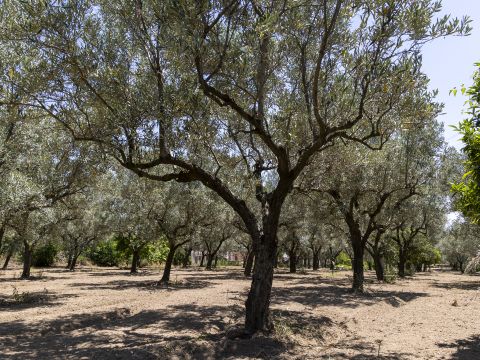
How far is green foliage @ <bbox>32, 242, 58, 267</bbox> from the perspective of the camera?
54.9 m

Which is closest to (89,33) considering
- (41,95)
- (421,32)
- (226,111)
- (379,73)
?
(41,95)

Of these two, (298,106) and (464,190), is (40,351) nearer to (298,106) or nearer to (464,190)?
(298,106)

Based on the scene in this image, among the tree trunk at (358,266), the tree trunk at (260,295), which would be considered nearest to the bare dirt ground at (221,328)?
the tree trunk at (260,295)

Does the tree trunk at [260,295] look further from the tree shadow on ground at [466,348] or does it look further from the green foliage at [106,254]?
the green foliage at [106,254]

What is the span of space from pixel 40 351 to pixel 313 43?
11093mm

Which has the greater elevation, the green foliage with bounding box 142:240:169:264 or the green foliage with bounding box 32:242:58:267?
the green foliage with bounding box 142:240:169:264

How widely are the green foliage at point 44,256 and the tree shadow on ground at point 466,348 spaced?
2121 inches

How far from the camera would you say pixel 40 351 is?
9305 mm

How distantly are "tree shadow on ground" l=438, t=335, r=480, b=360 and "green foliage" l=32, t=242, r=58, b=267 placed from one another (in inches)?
2121

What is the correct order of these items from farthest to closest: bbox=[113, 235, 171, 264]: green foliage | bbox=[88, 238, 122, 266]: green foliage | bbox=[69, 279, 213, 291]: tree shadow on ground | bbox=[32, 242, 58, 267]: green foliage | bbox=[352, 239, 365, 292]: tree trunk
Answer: bbox=[88, 238, 122, 266]: green foliage, bbox=[32, 242, 58, 267]: green foliage, bbox=[113, 235, 171, 264]: green foliage, bbox=[69, 279, 213, 291]: tree shadow on ground, bbox=[352, 239, 365, 292]: tree trunk

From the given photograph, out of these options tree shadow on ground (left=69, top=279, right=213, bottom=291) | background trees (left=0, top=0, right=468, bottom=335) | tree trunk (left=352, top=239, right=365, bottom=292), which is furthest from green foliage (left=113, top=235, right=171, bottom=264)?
background trees (left=0, top=0, right=468, bottom=335)

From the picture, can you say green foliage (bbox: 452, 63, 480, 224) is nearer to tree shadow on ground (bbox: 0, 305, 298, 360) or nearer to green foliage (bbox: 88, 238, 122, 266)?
tree shadow on ground (bbox: 0, 305, 298, 360)

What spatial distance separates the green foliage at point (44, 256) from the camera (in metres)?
54.9

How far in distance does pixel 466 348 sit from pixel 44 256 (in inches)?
2237
